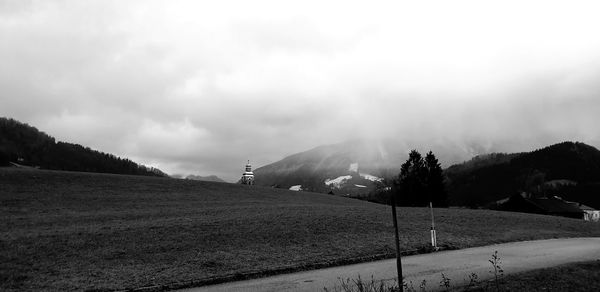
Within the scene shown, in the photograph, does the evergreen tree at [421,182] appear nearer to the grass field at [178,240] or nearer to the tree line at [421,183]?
the tree line at [421,183]

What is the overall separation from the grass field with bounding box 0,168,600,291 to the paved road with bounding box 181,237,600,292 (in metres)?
1.39

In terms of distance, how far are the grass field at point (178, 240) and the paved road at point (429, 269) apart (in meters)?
1.39

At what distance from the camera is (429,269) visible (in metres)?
17.8

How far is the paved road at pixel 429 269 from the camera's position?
1542 centimetres

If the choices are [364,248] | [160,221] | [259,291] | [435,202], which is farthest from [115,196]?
[435,202]

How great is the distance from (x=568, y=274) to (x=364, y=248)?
10.3m

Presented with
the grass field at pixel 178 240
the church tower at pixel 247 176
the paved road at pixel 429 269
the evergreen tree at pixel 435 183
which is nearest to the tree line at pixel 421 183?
the evergreen tree at pixel 435 183

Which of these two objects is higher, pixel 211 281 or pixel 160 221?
pixel 160 221

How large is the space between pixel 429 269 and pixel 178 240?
12958mm

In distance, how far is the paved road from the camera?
15.4 meters

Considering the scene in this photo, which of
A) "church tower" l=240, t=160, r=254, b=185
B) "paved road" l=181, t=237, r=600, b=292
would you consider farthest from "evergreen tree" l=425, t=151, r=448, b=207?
"paved road" l=181, t=237, r=600, b=292

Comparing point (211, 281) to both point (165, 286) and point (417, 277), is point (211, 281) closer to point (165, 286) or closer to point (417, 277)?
point (165, 286)

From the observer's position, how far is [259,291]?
1476cm

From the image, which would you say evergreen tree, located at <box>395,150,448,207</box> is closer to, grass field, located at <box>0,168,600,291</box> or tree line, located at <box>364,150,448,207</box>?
tree line, located at <box>364,150,448,207</box>
